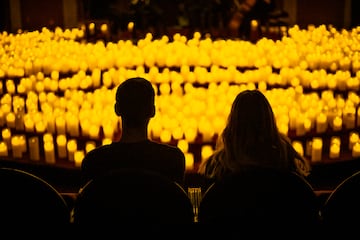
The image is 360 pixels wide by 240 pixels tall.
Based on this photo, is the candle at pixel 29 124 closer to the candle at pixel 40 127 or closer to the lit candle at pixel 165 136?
the candle at pixel 40 127

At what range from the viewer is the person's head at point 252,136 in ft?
9.53

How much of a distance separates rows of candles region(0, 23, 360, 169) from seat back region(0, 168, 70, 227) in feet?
5.06

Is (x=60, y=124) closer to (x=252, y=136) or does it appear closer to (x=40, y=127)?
(x=40, y=127)

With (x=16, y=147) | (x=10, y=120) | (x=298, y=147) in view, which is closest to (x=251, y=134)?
(x=298, y=147)

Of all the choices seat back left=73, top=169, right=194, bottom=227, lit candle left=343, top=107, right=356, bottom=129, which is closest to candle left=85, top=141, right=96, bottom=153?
lit candle left=343, top=107, right=356, bottom=129

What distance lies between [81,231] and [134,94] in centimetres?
76

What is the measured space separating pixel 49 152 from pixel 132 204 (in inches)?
79.2

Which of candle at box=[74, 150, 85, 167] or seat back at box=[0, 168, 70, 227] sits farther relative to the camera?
candle at box=[74, 150, 85, 167]

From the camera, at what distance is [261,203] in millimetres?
2414

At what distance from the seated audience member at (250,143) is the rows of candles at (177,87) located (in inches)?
43.5

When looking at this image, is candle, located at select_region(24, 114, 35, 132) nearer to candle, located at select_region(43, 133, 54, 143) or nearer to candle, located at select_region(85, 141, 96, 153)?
candle, located at select_region(43, 133, 54, 143)

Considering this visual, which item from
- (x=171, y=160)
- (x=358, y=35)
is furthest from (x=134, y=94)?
(x=358, y=35)

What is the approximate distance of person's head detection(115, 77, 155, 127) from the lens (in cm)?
298

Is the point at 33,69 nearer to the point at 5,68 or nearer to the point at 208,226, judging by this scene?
the point at 5,68
